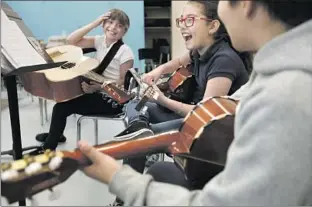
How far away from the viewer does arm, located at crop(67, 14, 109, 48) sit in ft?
3.41

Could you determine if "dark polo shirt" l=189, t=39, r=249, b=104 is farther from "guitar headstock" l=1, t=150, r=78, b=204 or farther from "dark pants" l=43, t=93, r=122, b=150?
"guitar headstock" l=1, t=150, r=78, b=204

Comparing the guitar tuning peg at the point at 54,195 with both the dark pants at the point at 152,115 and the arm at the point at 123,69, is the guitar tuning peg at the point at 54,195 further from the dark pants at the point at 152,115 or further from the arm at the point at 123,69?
the arm at the point at 123,69

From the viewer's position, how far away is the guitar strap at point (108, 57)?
0.98 metres

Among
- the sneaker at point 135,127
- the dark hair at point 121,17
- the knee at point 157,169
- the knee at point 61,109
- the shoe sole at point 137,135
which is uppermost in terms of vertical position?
the dark hair at point 121,17

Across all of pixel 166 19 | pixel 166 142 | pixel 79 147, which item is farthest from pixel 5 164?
→ pixel 166 19

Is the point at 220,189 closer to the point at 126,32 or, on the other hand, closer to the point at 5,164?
the point at 5,164

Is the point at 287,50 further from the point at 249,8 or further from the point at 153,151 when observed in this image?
the point at 153,151

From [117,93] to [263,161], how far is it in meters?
0.62

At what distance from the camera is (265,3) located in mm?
414

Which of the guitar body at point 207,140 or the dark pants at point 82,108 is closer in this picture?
the guitar body at point 207,140

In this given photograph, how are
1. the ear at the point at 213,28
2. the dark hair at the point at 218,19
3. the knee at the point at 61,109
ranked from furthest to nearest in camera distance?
the knee at the point at 61,109
the ear at the point at 213,28
the dark hair at the point at 218,19

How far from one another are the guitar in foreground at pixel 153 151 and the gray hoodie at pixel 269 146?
5cm

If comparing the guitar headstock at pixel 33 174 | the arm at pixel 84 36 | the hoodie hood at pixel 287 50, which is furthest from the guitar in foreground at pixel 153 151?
the arm at pixel 84 36

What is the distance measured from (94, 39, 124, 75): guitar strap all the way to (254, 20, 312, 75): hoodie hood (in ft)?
1.97
